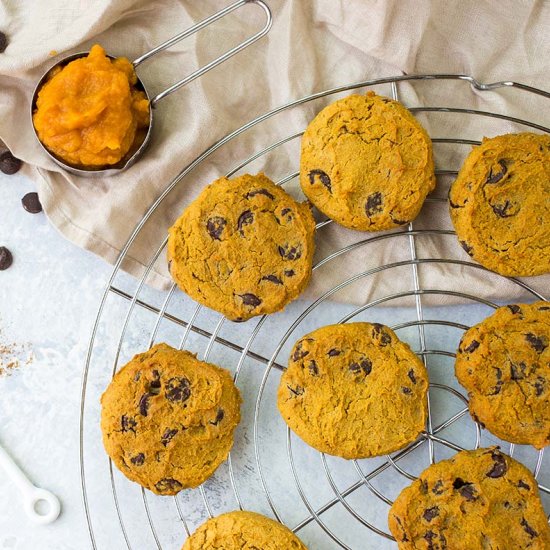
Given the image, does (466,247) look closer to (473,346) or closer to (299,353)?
(473,346)

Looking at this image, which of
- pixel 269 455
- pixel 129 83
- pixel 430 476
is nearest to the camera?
pixel 430 476

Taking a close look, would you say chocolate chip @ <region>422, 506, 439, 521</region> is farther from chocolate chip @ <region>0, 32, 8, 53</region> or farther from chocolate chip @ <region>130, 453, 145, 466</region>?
chocolate chip @ <region>0, 32, 8, 53</region>

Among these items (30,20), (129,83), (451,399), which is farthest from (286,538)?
(30,20)

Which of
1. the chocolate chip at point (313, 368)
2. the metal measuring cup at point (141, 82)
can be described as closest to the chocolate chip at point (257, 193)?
the metal measuring cup at point (141, 82)

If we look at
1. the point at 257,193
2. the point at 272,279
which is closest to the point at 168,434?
the point at 272,279

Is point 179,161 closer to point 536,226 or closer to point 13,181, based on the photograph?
point 13,181

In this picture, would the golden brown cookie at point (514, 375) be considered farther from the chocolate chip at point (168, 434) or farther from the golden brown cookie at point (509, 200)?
the chocolate chip at point (168, 434)

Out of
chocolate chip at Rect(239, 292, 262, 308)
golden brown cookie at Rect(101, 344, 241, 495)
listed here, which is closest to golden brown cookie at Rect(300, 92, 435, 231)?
chocolate chip at Rect(239, 292, 262, 308)
